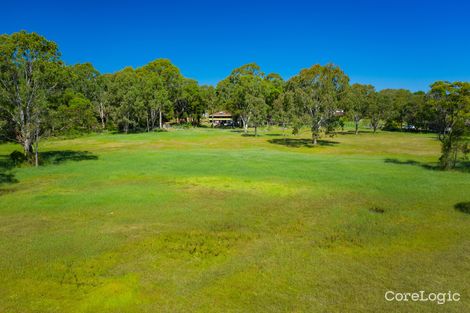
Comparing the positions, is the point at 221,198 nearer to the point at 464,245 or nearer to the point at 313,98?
the point at 464,245

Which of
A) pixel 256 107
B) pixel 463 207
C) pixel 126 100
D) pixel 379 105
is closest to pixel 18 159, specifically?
pixel 463 207

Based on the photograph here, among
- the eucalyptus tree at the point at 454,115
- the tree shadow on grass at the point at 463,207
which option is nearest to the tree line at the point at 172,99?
the eucalyptus tree at the point at 454,115

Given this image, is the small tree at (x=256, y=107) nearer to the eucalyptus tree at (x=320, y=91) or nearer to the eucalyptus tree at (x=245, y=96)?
the eucalyptus tree at (x=245, y=96)

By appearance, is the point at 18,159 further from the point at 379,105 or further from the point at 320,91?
the point at 379,105

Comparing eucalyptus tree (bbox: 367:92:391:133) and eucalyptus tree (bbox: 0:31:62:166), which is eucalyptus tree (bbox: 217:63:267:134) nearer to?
eucalyptus tree (bbox: 367:92:391:133)

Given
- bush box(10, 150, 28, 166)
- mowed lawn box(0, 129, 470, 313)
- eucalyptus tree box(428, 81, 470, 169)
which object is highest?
eucalyptus tree box(428, 81, 470, 169)

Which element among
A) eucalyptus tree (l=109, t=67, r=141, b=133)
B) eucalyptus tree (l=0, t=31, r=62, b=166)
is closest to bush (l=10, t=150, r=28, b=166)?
eucalyptus tree (l=0, t=31, r=62, b=166)
